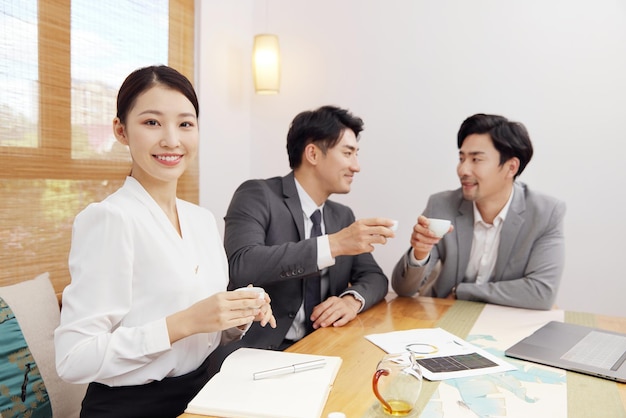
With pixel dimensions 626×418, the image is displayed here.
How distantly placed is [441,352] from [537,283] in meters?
0.80

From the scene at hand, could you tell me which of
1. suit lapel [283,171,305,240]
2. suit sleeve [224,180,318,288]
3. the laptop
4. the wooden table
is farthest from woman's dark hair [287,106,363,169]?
the laptop

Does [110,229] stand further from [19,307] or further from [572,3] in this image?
[572,3]

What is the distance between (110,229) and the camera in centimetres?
115

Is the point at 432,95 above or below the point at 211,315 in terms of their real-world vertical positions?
above

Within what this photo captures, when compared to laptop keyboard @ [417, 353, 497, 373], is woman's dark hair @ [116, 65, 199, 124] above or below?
above

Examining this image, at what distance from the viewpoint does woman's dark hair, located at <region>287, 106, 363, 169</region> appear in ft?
7.17

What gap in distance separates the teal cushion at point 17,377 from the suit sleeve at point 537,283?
146 cm

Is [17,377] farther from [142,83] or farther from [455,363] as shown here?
[455,363]

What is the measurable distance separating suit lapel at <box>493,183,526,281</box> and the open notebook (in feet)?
3.79

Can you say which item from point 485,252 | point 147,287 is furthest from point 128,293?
point 485,252

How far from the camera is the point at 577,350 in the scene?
1.42 m

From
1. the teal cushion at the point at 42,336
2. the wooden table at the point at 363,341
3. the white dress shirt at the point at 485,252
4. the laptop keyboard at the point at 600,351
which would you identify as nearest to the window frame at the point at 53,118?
the teal cushion at the point at 42,336

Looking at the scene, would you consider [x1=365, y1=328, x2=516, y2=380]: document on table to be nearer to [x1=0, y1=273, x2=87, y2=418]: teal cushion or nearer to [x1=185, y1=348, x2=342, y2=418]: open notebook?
[x1=185, y1=348, x2=342, y2=418]: open notebook

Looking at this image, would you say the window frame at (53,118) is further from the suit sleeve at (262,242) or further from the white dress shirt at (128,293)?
the white dress shirt at (128,293)
